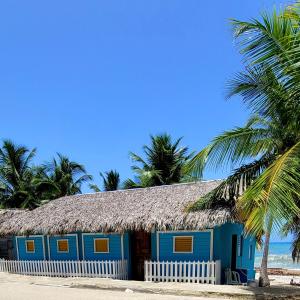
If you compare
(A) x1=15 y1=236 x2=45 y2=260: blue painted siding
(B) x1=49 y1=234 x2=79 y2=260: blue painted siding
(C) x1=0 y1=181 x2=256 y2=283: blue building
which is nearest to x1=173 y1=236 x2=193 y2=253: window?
(C) x1=0 y1=181 x2=256 y2=283: blue building

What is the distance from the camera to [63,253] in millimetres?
15188

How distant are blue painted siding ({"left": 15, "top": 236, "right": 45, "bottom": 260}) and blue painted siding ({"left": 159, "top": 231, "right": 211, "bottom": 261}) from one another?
5.82 m

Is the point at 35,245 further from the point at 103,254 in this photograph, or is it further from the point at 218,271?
the point at 218,271

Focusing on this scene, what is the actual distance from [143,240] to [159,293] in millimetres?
3436

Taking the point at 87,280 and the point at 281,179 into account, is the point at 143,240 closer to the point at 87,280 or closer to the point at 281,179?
the point at 87,280

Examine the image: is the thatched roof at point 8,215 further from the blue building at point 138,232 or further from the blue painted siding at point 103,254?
the blue painted siding at point 103,254

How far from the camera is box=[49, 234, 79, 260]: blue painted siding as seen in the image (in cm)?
1489

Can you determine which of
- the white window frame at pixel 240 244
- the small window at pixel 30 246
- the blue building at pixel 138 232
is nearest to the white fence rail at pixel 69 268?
the blue building at pixel 138 232

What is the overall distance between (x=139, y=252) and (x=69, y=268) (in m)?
2.88

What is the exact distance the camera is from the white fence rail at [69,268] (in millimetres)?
13397

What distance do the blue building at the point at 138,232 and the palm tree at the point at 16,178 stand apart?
7275 mm

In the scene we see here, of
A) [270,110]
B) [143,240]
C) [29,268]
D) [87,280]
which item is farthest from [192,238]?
[29,268]

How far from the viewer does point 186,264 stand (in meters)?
12.1

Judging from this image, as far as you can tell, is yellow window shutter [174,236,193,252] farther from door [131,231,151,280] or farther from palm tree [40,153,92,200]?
palm tree [40,153,92,200]
